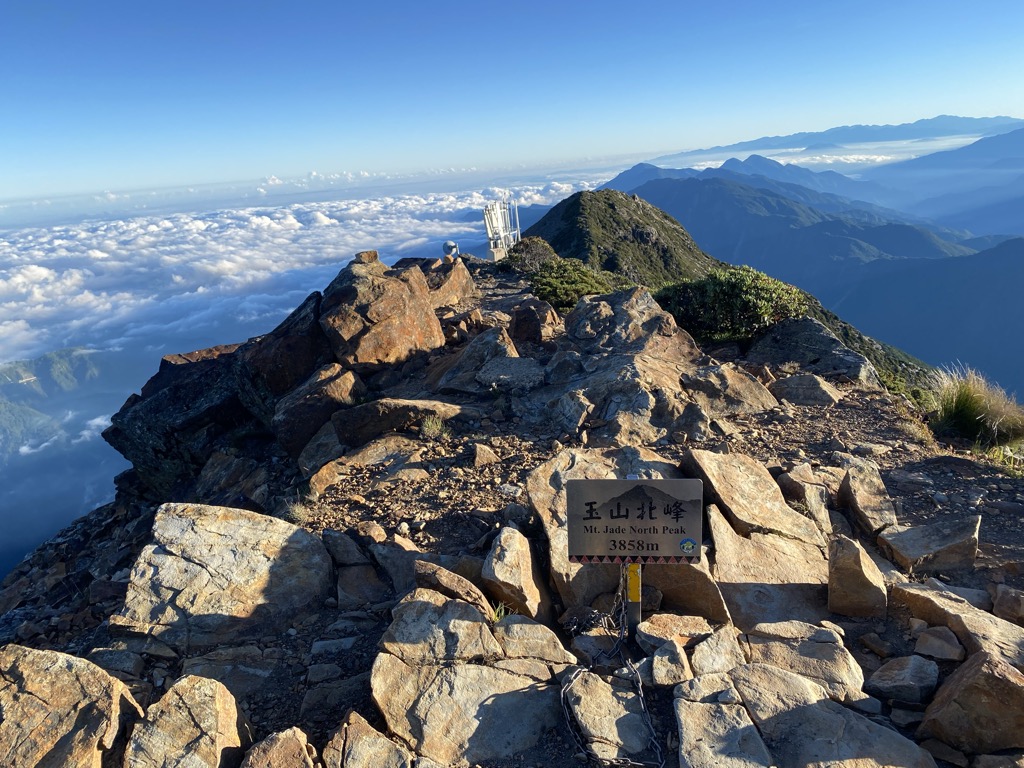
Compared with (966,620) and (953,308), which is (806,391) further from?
(953,308)

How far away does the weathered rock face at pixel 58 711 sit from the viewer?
389 cm

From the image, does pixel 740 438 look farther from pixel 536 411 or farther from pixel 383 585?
pixel 383 585

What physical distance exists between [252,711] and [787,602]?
16.2ft

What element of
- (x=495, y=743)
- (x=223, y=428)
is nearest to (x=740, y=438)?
(x=495, y=743)

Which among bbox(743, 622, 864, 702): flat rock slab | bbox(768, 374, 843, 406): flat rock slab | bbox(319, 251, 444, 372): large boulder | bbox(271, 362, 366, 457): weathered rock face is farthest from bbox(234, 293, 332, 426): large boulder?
bbox(743, 622, 864, 702): flat rock slab

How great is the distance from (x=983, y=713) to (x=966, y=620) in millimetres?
1174

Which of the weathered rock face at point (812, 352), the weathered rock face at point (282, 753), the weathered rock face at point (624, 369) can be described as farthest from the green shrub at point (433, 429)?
the weathered rock face at point (812, 352)

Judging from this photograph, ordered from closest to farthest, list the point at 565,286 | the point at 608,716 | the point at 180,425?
the point at 608,716, the point at 180,425, the point at 565,286

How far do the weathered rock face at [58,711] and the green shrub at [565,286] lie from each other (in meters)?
13.5

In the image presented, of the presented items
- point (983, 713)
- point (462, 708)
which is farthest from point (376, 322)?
point (983, 713)

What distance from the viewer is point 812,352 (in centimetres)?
1266

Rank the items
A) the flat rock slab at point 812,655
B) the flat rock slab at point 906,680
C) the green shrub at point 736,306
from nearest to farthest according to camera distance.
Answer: the flat rock slab at point 906,680, the flat rock slab at point 812,655, the green shrub at point 736,306

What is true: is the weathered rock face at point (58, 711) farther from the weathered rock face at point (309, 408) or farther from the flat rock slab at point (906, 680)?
the weathered rock face at point (309, 408)

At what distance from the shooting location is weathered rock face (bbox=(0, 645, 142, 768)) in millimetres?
3895
